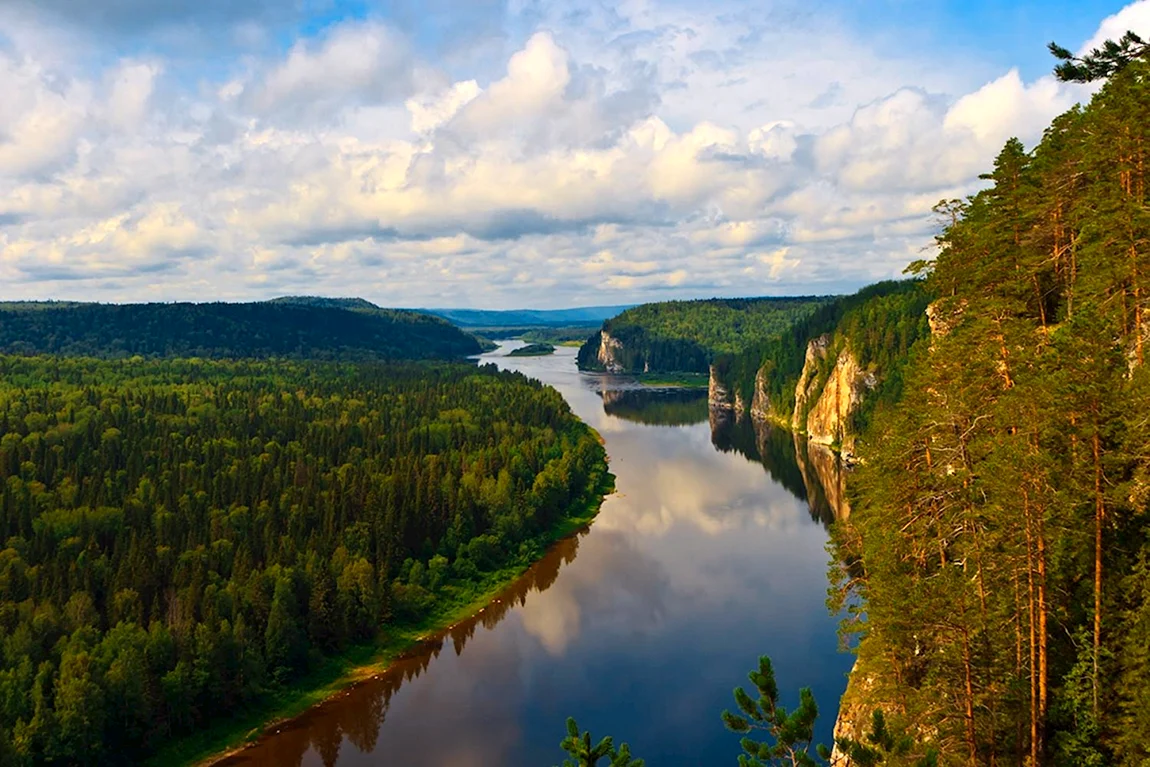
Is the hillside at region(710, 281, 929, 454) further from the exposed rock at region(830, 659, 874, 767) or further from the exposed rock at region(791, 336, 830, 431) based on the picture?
the exposed rock at region(830, 659, 874, 767)

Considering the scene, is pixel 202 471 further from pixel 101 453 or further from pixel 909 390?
pixel 909 390

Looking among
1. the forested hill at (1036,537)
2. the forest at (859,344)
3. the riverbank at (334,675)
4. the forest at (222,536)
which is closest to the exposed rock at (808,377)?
the forest at (859,344)

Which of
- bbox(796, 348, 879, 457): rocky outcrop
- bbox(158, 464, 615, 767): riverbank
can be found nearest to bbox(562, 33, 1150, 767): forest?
bbox(158, 464, 615, 767): riverbank

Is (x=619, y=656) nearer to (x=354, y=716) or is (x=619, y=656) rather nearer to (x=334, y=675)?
(x=354, y=716)

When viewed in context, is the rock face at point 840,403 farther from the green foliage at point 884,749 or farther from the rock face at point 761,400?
the green foliage at point 884,749

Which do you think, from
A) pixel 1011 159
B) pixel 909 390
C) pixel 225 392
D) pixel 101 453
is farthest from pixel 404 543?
pixel 225 392

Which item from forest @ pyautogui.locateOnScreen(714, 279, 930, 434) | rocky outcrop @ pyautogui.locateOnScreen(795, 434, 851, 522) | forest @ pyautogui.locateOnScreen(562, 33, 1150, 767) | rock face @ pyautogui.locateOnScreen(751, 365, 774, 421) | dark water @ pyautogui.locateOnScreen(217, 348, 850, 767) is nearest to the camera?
forest @ pyautogui.locateOnScreen(562, 33, 1150, 767)

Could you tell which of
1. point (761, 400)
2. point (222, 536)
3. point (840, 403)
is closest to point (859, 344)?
point (840, 403)
